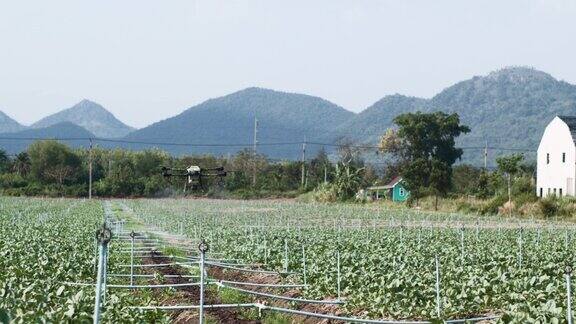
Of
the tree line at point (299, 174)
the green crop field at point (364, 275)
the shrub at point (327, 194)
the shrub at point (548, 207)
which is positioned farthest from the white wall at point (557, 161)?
the green crop field at point (364, 275)

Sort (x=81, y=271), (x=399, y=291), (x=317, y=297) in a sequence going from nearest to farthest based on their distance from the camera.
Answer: (x=399, y=291) < (x=317, y=297) < (x=81, y=271)

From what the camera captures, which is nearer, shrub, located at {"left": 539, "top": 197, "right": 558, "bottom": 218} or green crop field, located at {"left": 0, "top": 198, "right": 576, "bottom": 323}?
green crop field, located at {"left": 0, "top": 198, "right": 576, "bottom": 323}

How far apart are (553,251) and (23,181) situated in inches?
2748

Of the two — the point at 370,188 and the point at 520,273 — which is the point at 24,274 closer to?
the point at 520,273

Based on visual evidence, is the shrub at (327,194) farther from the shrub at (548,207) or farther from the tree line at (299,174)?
the shrub at (548,207)

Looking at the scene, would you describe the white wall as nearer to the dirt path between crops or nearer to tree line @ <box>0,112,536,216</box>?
tree line @ <box>0,112,536,216</box>

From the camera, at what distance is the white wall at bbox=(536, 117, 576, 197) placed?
51.2 meters

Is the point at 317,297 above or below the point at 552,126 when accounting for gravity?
below

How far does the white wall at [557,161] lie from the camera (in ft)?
168

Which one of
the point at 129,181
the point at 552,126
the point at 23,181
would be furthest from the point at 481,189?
the point at 23,181

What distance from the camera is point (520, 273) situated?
14.9m

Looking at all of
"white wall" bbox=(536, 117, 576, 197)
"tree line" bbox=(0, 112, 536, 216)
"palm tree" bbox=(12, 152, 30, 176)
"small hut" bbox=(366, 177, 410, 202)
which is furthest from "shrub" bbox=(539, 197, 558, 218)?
"palm tree" bbox=(12, 152, 30, 176)

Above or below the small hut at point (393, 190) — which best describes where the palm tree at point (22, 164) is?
above

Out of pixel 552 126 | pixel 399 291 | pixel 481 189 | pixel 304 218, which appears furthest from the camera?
pixel 481 189
